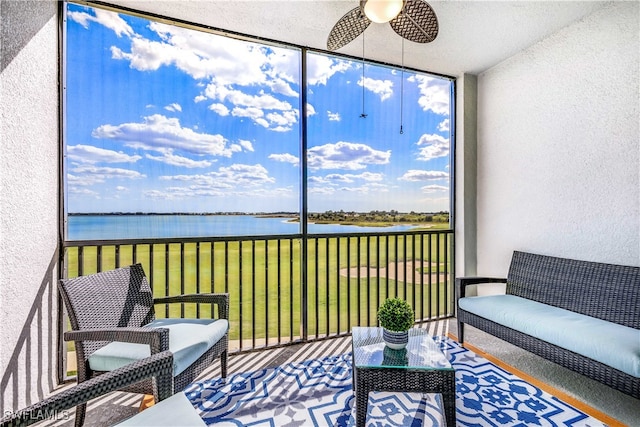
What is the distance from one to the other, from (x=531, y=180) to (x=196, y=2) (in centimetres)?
332

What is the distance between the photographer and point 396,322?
6.19 ft

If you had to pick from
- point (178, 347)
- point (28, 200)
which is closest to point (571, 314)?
point (178, 347)

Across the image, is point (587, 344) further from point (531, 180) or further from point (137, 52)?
point (137, 52)

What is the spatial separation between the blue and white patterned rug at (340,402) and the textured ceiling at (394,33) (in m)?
2.77

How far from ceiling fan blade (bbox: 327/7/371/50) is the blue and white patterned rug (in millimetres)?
2400

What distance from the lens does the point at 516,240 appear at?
329 cm

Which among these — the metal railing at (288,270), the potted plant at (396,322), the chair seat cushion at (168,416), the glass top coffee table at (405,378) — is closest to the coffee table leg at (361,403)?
the glass top coffee table at (405,378)

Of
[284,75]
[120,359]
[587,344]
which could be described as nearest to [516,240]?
[587,344]

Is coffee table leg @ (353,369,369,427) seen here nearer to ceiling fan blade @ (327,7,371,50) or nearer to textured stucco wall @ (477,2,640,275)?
ceiling fan blade @ (327,7,371,50)

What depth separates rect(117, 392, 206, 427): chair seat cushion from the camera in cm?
118

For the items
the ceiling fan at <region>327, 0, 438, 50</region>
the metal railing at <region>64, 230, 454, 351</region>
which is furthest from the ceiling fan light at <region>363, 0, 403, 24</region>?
the metal railing at <region>64, 230, 454, 351</region>

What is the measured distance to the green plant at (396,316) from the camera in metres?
1.88

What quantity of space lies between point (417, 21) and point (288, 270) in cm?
227

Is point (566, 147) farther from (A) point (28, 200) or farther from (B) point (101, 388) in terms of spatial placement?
(A) point (28, 200)
